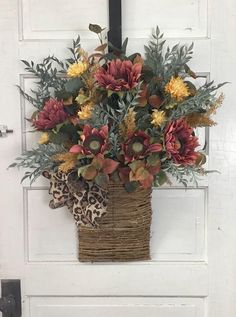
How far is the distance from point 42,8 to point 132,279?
773 mm

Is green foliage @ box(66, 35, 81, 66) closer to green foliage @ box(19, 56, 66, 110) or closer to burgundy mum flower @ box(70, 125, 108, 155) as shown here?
green foliage @ box(19, 56, 66, 110)

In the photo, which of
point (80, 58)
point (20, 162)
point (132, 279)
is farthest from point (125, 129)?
point (132, 279)

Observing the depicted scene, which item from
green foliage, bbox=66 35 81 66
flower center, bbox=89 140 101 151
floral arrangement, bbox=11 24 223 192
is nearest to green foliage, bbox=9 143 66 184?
floral arrangement, bbox=11 24 223 192

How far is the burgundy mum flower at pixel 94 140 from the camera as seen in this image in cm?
112

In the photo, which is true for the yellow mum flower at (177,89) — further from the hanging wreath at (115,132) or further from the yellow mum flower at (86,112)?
the yellow mum flower at (86,112)

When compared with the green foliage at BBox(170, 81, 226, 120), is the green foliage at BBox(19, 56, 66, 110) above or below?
above

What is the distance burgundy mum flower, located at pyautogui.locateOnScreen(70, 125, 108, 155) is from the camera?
1124 millimetres

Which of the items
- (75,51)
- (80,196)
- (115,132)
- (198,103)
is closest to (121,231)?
(80,196)

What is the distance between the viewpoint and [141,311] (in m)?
1.41

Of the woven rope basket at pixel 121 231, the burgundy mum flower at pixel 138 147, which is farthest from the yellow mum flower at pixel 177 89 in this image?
the woven rope basket at pixel 121 231

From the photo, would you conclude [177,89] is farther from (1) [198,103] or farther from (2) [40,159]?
(2) [40,159]

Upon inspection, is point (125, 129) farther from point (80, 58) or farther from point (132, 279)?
point (132, 279)

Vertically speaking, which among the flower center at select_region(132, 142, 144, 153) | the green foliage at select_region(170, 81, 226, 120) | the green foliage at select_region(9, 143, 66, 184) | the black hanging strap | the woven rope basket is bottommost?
the woven rope basket

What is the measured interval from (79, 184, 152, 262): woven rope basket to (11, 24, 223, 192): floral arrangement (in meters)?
0.06
